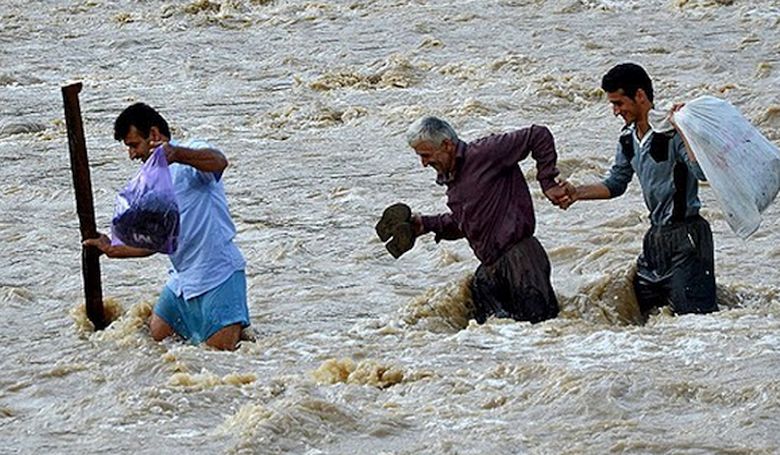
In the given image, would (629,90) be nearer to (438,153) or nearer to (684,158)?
(684,158)

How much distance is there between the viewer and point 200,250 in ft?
23.4

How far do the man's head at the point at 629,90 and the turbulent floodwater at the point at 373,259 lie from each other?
0.99 metres

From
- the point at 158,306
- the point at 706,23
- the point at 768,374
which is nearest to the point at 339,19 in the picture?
the point at 706,23

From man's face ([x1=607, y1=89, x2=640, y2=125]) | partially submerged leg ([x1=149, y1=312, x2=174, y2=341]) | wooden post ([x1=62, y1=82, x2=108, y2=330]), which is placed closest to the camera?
man's face ([x1=607, y1=89, x2=640, y2=125])

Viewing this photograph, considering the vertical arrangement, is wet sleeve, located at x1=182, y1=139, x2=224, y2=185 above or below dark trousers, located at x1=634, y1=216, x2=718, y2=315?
above

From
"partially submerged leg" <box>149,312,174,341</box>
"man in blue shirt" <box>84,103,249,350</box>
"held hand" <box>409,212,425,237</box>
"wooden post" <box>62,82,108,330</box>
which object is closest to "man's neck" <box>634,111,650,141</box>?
"held hand" <box>409,212,425,237</box>

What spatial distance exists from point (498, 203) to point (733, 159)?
3.49 feet

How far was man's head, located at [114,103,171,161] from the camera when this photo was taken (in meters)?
6.92

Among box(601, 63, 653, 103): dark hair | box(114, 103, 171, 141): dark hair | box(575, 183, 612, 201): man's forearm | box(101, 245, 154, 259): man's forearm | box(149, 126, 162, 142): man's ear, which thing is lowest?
box(101, 245, 154, 259): man's forearm

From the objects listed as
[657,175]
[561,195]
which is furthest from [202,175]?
[657,175]

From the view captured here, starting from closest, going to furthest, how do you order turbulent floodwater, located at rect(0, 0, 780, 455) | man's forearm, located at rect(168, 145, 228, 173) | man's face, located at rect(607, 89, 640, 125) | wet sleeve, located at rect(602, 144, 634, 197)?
turbulent floodwater, located at rect(0, 0, 780, 455) → man's forearm, located at rect(168, 145, 228, 173) → man's face, located at rect(607, 89, 640, 125) → wet sleeve, located at rect(602, 144, 634, 197)

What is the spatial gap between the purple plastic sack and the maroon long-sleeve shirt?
127 centimetres

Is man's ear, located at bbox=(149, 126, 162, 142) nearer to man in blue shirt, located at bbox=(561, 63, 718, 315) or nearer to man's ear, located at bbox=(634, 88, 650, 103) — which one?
man in blue shirt, located at bbox=(561, 63, 718, 315)

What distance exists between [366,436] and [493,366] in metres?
0.98
